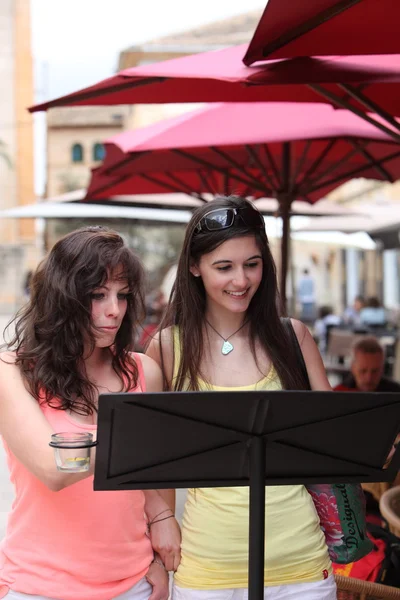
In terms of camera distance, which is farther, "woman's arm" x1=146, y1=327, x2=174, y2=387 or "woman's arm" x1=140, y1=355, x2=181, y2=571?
"woman's arm" x1=146, y1=327, x2=174, y2=387

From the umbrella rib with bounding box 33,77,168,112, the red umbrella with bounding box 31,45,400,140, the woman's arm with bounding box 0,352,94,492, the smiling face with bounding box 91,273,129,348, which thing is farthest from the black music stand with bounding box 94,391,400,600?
the umbrella rib with bounding box 33,77,168,112

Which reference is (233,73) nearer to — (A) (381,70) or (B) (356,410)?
(A) (381,70)

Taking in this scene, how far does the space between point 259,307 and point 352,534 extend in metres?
0.71

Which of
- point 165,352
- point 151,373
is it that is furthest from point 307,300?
point 151,373

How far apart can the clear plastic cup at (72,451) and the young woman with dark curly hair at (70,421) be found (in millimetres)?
76

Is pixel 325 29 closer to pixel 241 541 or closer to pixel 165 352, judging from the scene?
pixel 165 352

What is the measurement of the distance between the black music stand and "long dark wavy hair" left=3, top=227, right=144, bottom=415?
36 cm

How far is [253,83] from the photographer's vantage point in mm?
3324

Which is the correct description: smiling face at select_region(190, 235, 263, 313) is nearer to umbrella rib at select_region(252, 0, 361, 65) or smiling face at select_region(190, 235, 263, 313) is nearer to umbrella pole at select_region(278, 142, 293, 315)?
Answer: umbrella rib at select_region(252, 0, 361, 65)

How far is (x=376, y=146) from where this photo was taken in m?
6.57

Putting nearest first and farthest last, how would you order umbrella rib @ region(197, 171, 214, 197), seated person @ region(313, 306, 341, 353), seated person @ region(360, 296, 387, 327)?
umbrella rib @ region(197, 171, 214, 197)
seated person @ region(360, 296, 387, 327)
seated person @ region(313, 306, 341, 353)

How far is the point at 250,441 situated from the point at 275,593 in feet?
1.93

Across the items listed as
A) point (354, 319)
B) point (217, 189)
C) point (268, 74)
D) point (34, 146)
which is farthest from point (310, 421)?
point (34, 146)

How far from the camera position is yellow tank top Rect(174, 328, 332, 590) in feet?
7.91
